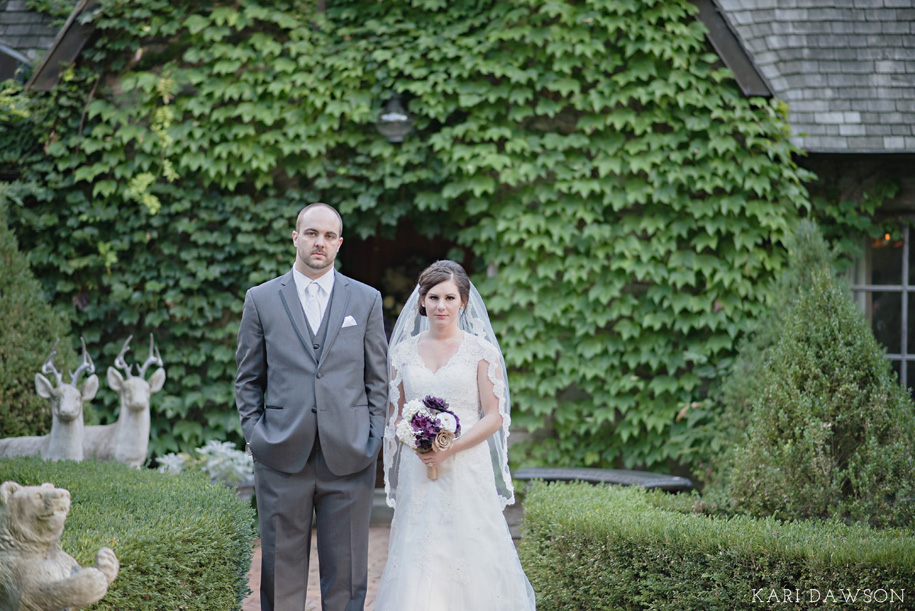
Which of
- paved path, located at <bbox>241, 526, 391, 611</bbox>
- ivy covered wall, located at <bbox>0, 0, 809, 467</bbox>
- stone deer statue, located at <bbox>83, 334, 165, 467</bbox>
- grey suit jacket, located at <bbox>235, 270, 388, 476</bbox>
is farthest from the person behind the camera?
ivy covered wall, located at <bbox>0, 0, 809, 467</bbox>

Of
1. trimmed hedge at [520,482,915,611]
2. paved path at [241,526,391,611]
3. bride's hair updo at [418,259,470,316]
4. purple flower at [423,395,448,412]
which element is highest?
bride's hair updo at [418,259,470,316]

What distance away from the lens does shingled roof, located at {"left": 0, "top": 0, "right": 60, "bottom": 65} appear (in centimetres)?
824

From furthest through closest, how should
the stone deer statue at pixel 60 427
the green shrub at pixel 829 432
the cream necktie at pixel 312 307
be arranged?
1. the stone deer statue at pixel 60 427
2. the green shrub at pixel 829 432
3. the cream necktie at pixel 312 307

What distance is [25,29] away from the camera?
8.37 m

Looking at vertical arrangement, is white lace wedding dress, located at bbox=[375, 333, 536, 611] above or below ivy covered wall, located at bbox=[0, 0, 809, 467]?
below

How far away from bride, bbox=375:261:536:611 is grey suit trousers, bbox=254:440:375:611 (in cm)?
30

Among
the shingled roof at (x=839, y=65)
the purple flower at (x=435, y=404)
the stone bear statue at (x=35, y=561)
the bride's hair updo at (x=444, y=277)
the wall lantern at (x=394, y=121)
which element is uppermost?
the shingled roof at (x=839, y=65)

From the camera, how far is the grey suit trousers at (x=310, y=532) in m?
3.93

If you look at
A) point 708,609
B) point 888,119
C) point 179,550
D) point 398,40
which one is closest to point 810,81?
point 888,119

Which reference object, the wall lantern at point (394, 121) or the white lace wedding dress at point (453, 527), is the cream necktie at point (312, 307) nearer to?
the white lace wedding dress at point (453, 527)

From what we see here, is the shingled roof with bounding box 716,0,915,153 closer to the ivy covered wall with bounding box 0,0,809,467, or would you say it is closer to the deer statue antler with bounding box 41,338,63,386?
the ivy covered wall with bounding box 0,0,809,467

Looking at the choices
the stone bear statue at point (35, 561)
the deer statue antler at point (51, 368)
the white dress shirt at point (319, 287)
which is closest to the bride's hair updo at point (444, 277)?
the white dress shirt at point (319, 287)

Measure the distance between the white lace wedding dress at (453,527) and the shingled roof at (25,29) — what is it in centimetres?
594

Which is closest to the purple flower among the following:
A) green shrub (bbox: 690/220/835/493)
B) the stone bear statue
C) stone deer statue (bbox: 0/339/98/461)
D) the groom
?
the groom
